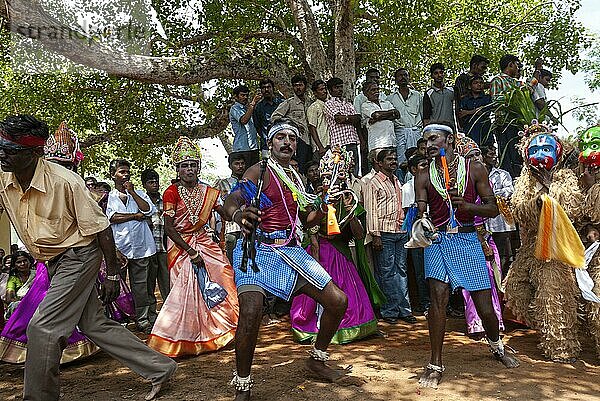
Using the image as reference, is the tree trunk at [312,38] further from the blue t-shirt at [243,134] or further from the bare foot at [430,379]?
the bare foot at [430,379]

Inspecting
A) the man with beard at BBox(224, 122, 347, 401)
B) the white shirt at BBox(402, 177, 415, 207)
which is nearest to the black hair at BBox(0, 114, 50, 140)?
the man with beard at BBox(224, 122, 347, 401)

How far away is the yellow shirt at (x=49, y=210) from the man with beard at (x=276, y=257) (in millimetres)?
992

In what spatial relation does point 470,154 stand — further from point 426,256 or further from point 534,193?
point 426,256

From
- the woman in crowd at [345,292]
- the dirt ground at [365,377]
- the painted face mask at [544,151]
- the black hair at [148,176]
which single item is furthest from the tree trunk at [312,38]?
the dirt ground at [365,377]

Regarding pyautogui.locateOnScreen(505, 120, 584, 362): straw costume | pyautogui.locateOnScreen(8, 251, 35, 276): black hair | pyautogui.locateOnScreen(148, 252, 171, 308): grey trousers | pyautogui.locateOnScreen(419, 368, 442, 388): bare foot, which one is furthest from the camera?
pyautogui.locateOnScreen(148, 252, 171, 308): grey trousers

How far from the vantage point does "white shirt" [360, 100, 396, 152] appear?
28.3 ft

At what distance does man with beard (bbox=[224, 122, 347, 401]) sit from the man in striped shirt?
8.05 feet

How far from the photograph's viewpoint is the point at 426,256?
480cm

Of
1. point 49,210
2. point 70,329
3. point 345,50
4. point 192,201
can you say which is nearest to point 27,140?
point 49,210

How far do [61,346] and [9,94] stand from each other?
1006 cm

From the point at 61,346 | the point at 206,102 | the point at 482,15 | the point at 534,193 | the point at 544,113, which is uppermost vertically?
the point at 482,15

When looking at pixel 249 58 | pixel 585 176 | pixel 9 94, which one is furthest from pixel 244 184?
pixel 9 94

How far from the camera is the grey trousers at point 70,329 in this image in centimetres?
377

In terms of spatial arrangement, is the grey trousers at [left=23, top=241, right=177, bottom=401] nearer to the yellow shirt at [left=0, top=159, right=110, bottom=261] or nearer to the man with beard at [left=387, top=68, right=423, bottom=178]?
the yellow shirt at [left=0, top=159, right=110, bottom=261]
